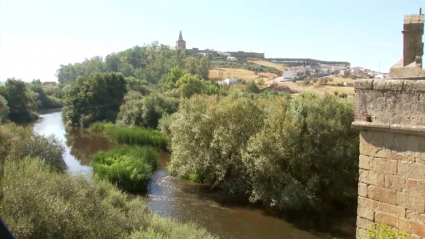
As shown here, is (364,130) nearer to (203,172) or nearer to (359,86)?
(359,86)

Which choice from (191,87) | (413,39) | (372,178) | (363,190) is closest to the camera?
(372,178)

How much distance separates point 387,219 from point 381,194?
34 centimetres

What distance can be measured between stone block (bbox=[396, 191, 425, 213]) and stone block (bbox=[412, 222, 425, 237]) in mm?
184

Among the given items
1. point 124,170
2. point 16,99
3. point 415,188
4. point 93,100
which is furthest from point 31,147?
point 16,99

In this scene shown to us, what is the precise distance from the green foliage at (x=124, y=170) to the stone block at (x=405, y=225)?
1619 centimetres

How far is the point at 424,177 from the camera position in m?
4.94

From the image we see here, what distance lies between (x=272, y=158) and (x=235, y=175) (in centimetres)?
318

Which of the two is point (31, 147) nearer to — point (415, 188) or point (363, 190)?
point (363, 190)

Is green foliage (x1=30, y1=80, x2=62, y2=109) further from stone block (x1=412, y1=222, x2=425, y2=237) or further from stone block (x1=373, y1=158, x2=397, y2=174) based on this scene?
stone block (x1=412, y1=222, x2=425, y2=237)

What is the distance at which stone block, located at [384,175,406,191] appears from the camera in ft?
17.0

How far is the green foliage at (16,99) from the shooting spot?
48.7 meters

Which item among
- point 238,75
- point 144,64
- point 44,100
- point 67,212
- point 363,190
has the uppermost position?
point 144,64

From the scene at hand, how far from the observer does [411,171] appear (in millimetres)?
5066

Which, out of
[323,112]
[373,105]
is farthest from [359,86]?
[323,112]
